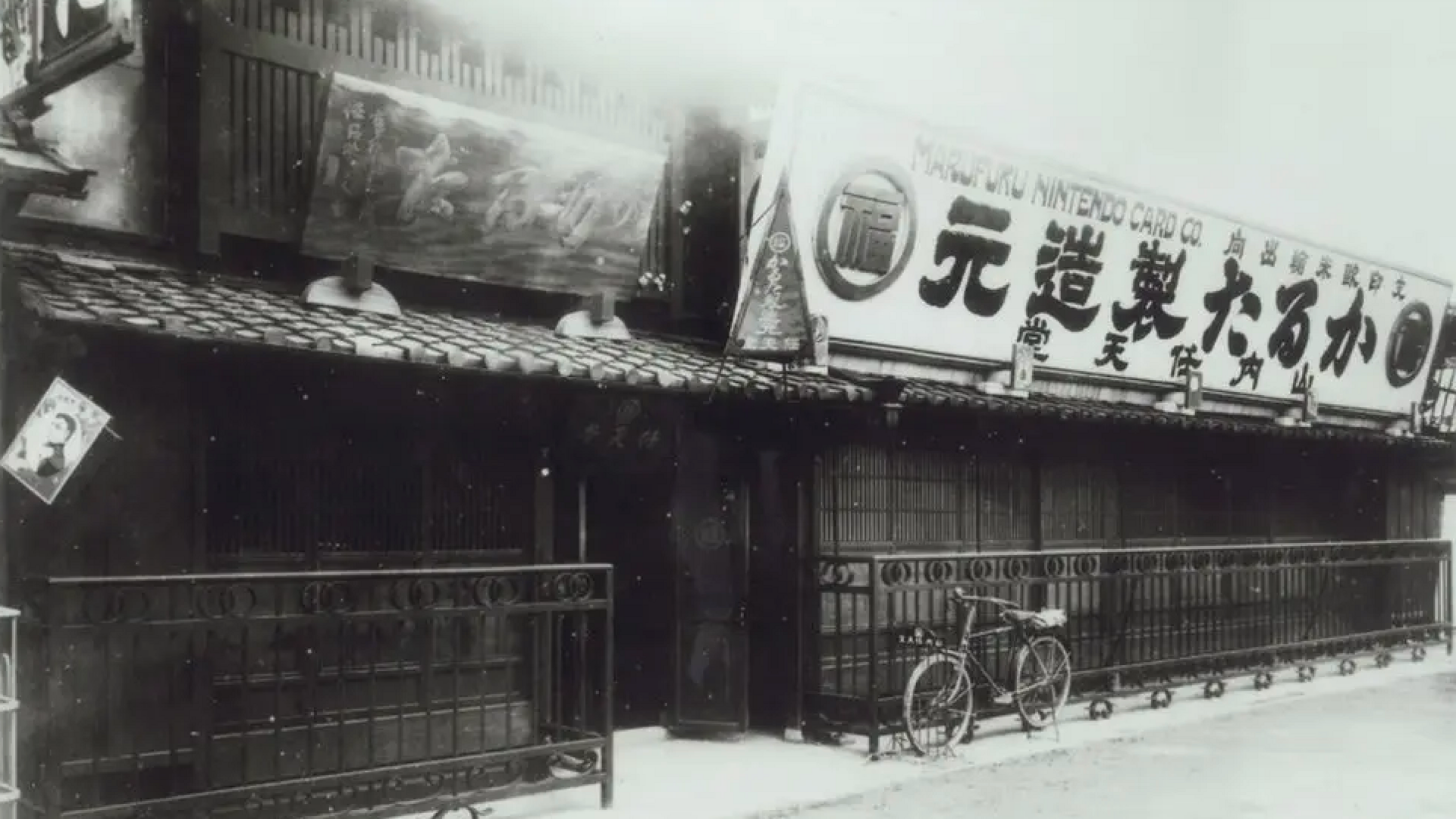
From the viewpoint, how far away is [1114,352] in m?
18.6

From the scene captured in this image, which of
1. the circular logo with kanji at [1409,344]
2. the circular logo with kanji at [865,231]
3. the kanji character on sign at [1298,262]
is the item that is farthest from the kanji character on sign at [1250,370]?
the circular logo with kanji at [865,231]

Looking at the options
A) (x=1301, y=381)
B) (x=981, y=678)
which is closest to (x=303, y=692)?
(x=981, y=678)

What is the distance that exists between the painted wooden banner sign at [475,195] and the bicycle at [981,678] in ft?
15.8

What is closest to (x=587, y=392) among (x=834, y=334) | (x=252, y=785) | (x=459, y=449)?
(x=459, y=449)

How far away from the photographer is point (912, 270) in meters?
15.6

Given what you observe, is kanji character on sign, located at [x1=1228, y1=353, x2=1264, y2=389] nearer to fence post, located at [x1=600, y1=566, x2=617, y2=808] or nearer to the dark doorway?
the dark doorway

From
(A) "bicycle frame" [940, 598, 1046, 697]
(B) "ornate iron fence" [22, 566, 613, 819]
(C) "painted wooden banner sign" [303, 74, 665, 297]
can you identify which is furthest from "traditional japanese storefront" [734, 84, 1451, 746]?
(B) "ornate iron fence" [22, 566, 613, 819]

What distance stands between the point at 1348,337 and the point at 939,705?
1298cm

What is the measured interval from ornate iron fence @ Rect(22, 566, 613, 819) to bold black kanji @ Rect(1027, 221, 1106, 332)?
26.4 feet

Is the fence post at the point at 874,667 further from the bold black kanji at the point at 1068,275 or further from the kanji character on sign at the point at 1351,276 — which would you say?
the kanji character on sign at the point at 1351,276

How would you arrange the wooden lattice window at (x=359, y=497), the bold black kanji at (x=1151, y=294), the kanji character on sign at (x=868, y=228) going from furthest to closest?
the bold black kanji at (x=1151, y=294), the kanji character on sign at (x=868, y=228), the wooden lattice window at (x=359, y=497)

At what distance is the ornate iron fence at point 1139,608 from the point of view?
13.8m

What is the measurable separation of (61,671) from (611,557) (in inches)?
240

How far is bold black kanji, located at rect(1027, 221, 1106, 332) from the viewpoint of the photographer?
1716 centimetres
